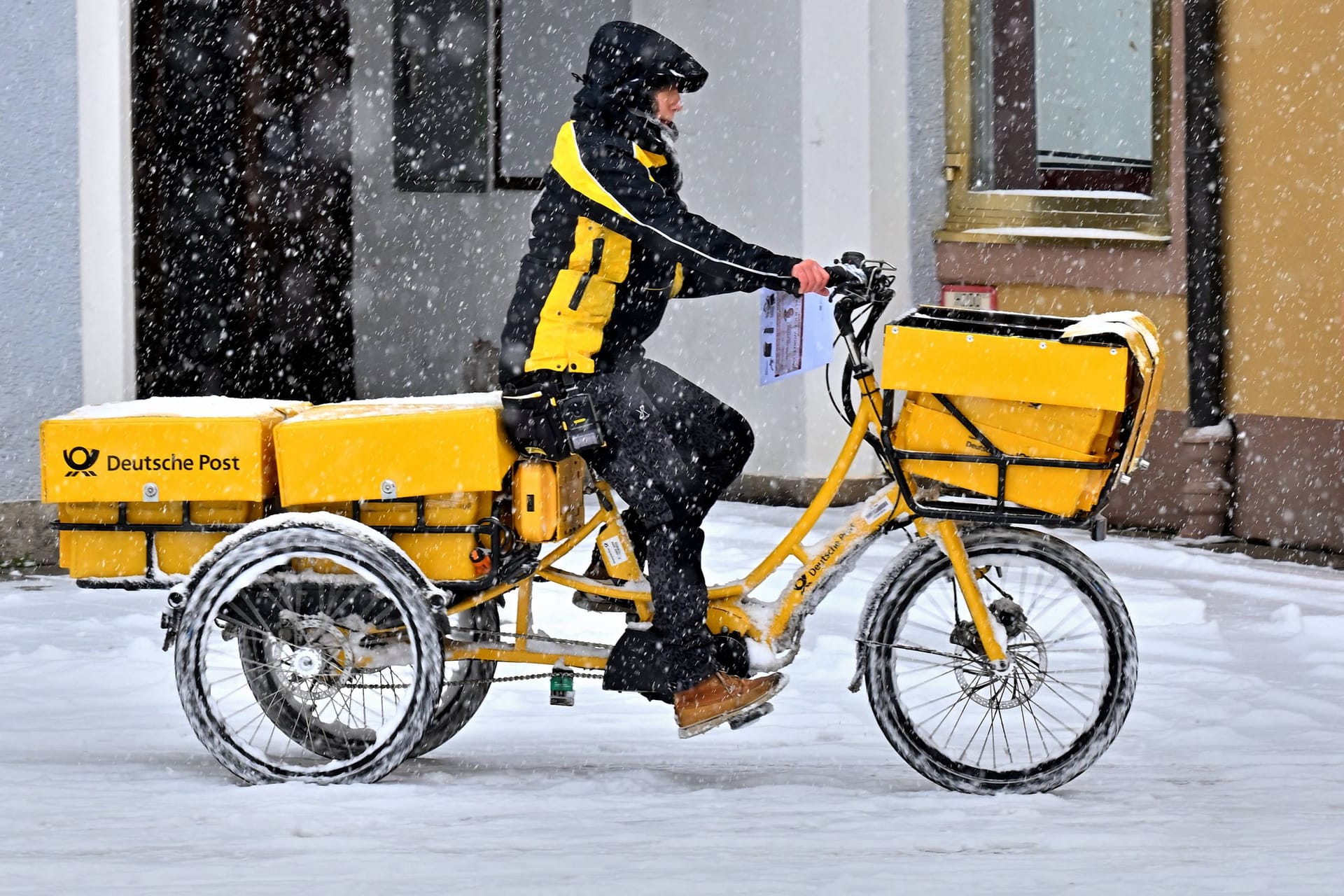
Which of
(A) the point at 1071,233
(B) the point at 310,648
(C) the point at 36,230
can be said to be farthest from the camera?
(A) the point at 1071,233

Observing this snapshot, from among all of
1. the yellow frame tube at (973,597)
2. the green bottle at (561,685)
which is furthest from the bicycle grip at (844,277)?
the green bottle at (561,685)

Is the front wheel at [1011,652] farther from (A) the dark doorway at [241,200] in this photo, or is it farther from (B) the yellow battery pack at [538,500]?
(A) the dark doorway at [241,200]

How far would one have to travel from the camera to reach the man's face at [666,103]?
4.61 m

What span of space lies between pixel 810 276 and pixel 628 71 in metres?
0.74

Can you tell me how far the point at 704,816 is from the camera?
4.41m

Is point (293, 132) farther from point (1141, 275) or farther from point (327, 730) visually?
point (327, 730)

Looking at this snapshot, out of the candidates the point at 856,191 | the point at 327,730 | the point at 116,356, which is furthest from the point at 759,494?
the point at 327,730

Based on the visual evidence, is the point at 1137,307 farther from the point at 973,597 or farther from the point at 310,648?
the point at 310,648

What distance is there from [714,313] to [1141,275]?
2.31 metres

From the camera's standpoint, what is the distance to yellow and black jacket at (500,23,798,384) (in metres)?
4.48

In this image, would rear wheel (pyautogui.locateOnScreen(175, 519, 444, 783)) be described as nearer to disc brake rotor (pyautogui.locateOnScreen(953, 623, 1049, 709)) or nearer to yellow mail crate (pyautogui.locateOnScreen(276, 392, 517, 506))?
yellow mail crate (pyautogui.locateOnScreen(276, 392, 517, 506))

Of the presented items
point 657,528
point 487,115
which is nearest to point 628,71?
point 657,528

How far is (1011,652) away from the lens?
181 inches

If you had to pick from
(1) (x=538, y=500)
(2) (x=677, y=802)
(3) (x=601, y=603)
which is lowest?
(2) (x=677, y=802)
